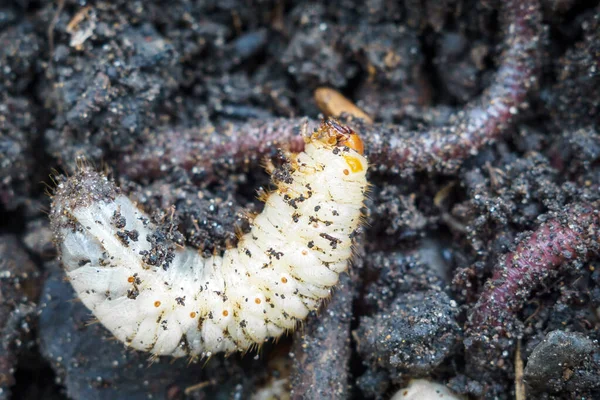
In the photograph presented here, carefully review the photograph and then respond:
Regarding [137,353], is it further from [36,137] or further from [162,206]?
[36,137]

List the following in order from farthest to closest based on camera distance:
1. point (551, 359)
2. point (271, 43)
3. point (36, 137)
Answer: point (271, 43) → point (36, 137) → point (551, 359)

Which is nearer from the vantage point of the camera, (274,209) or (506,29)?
(274,209)

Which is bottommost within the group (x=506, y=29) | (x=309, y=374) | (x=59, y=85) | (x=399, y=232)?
(x=309, y=374)

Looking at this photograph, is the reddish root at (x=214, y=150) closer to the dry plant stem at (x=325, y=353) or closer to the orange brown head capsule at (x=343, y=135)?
the orange brown head capsule at (x=343, y=135)

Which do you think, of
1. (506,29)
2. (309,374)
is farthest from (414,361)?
(506,29)

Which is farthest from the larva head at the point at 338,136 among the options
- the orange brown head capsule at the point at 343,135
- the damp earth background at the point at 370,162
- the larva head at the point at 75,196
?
the larva head at the point at 75,196

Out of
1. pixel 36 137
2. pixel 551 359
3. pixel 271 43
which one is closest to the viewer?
pixel 551 359

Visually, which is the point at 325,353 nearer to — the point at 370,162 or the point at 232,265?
the point at 232,265
